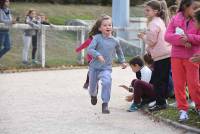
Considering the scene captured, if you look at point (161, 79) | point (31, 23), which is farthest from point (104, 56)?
point (31, 23)

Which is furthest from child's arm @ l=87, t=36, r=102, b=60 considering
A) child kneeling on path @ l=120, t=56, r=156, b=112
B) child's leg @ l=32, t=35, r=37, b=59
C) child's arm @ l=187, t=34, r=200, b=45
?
child's leg @ l=32, t=35, r=37, b=59

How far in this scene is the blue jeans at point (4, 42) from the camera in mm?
15188

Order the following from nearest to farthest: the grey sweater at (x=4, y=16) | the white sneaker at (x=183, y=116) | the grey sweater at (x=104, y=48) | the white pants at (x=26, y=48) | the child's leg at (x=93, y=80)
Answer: the white sneaker at (x=183, y=116) → the grey sweater at (x=104, y=48) → the child's leg at (x=93, y=80) → the grey sweater at (x=4, y=16) → the white pants at (x=26, y=48)

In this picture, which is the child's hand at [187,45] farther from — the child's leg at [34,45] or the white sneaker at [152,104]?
the child's leg at [34,45]

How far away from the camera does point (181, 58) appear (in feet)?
26.4

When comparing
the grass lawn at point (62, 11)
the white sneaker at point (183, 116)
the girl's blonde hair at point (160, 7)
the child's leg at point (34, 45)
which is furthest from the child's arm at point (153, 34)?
the grass lawn at point (62, 11)

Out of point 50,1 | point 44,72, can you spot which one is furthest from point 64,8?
point 44,72

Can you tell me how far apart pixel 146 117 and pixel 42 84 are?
4.37 metres

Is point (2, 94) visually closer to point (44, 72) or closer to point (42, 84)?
point (42, 84)

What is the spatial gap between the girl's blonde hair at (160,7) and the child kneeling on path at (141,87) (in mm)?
787

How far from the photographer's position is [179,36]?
311 inches

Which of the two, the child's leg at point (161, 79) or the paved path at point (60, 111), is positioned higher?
the child's leg at point (161, 79)

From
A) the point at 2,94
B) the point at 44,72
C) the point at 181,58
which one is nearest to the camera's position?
the point at 181,58

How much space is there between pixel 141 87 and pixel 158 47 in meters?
0.67
